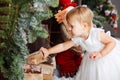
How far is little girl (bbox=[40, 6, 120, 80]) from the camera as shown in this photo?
1.49m

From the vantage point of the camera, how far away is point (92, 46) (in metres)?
1.57

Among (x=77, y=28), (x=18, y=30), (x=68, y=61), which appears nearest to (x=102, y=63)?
(x=77, y=28)

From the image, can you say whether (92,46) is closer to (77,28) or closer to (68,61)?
(77,28)

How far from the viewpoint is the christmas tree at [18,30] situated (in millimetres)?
1343

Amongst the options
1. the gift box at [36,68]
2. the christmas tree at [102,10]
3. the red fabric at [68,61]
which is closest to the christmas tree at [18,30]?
the gift box at [36,68]

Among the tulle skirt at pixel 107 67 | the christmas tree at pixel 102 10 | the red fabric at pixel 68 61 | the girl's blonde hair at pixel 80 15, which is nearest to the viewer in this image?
the girl's blonde hair at pixel 80 15

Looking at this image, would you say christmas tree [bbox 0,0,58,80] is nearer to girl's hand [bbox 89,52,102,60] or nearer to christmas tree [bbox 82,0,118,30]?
girl's hand [bbox 89,52,102,60]

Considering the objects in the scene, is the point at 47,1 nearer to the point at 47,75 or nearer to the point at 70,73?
the point at 47,75

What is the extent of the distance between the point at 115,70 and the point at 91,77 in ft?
0.45

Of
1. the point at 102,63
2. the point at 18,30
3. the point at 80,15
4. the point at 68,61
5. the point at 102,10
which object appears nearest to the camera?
the point at 18,30

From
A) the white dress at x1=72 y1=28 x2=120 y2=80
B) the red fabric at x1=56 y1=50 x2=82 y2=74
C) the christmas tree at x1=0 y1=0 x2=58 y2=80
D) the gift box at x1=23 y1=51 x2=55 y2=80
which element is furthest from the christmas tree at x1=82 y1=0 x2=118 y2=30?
the christmas tree at x1=0 y1=0 x2=58 y2=80

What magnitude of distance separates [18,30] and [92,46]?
0.43 m

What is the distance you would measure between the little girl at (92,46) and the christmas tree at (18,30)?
18cm

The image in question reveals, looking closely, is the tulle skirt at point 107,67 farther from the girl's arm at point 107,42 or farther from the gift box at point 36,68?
the gift box at point 36,68
